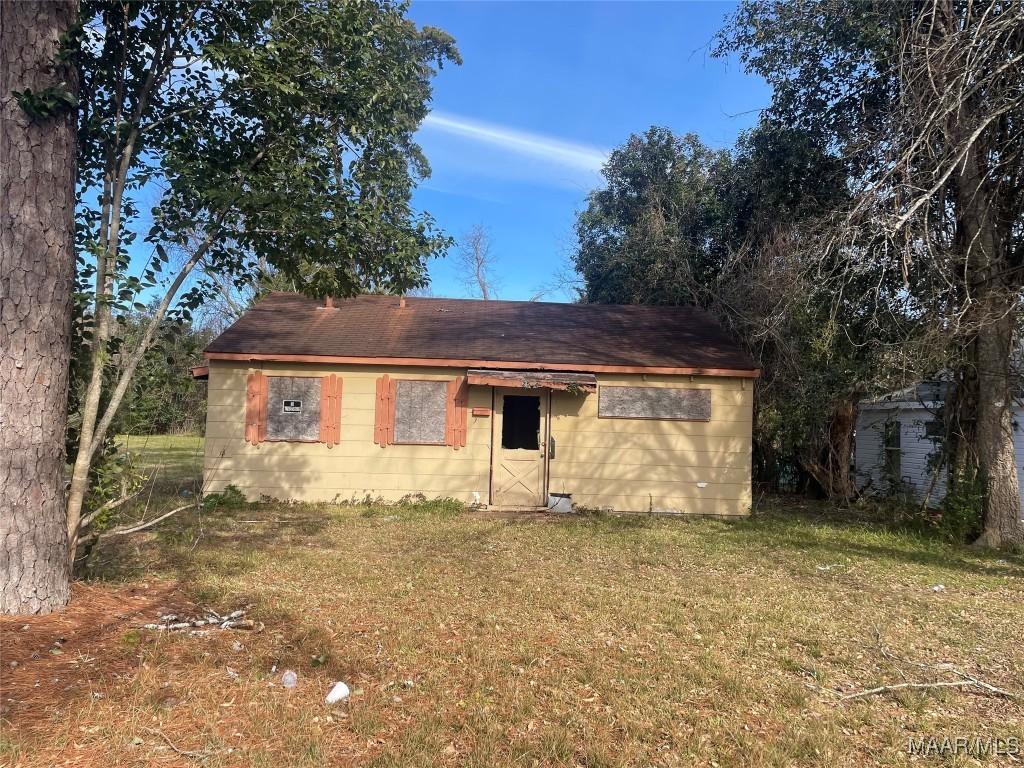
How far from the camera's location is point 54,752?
2.78 meters

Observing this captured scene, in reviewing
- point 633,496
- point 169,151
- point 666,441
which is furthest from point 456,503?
point 169,151

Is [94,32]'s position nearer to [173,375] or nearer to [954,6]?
[173,375]

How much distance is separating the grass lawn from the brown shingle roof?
402 cm

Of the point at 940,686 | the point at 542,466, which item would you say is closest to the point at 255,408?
the point at 542,466

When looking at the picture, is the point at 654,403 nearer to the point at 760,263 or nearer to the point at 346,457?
the point at 760,263

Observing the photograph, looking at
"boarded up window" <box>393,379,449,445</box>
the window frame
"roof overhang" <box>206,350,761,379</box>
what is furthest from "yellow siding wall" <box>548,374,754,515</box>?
"boarded up window" <box>393,379,449,445</box>

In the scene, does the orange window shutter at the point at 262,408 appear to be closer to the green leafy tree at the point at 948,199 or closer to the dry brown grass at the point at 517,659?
the dry brown grass at the point at 517,659

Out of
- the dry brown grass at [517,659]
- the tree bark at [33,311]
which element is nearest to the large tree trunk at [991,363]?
the dry brown grass at [517,659]

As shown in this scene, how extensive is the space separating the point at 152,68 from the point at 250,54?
80 cm

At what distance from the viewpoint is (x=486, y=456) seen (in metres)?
10.4

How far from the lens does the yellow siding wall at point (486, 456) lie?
10281mm

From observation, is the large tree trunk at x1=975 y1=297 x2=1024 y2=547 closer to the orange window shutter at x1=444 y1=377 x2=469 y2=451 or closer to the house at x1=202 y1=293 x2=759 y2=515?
the house at x1=202 y1=293 x2=759 y2=515

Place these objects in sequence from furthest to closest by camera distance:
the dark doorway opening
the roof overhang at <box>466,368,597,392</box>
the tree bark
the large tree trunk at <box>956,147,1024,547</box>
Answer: the dark doorway opening < the roof overhang at <box>466,368,597,392</box> < the large tree trunk at <box>956,147,1024,547</box> < the tree bark

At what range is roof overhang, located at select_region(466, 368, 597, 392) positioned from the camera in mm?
9781
